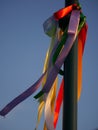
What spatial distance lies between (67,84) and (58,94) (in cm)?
29

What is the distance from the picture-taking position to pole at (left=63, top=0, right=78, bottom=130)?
2.62 ft

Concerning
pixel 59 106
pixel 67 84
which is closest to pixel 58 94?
pixel 59 106

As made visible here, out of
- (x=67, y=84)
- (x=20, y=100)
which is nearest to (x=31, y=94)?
(x=20, y=100)

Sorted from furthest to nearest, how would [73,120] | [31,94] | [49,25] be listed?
[49,25]
[31,94]
[73,120]

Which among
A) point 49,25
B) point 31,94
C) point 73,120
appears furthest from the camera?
point 49,25

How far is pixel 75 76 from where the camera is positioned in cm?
83

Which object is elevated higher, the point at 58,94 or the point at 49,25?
the point at 49,25

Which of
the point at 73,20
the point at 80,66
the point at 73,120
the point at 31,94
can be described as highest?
the point at 73,20

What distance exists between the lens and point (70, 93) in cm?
81

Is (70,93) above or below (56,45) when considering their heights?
below

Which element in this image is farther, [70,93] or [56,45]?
[56,45]

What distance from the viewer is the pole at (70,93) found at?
80 cm

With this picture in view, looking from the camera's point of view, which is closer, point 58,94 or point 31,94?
point 31,94

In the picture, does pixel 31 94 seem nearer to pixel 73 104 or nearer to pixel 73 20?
pixel 73 104
